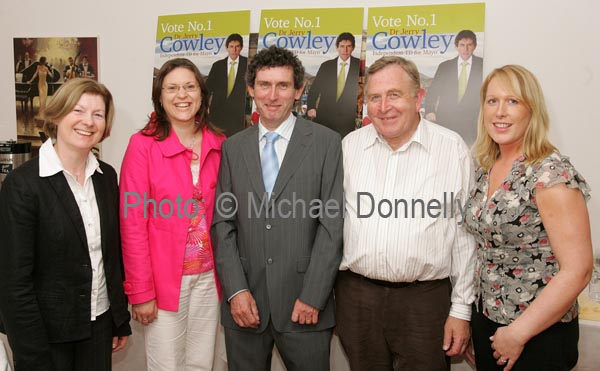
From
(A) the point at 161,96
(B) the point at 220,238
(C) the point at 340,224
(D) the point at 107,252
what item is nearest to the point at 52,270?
(D) the point at 107,252

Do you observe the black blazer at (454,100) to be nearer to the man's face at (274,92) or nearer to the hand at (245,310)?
the man's face at (274,92)

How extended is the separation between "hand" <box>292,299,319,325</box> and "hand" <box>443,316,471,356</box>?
0.51 meters

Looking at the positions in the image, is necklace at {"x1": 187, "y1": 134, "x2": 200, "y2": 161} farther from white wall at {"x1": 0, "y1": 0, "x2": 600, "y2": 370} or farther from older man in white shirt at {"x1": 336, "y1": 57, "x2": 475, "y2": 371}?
white wall at {"x1": 0, "y1": 0, "x2": 600, "y2": 370}

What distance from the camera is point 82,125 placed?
1.71 metres

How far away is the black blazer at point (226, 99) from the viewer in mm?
2742

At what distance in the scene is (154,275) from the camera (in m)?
1.97

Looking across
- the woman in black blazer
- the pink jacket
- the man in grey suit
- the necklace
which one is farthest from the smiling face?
the man in grey suit

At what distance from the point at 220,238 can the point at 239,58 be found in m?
1.26

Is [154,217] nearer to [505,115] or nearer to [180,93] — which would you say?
[180,93]

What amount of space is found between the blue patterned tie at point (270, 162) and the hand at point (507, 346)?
0.99 metres

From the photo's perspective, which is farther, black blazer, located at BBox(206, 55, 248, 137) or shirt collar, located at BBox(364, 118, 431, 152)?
black blazer, located at BBox(206, 55, 248, 137)

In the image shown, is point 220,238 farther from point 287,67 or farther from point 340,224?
point 287,67

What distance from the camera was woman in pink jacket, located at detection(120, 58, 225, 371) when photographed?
193 cm

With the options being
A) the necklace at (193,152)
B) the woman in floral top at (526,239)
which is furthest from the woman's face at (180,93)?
the woman in floral top at (526,239)
